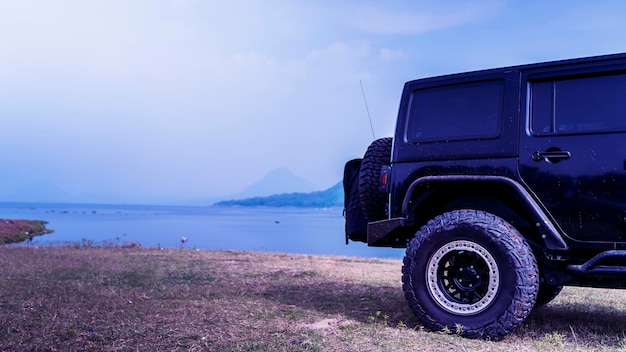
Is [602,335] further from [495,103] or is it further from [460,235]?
[495,103]

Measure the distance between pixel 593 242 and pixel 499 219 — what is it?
2.87 feet

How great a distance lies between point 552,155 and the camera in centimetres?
541

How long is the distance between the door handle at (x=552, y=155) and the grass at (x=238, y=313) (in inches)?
67.3

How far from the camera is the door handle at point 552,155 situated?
5359mm

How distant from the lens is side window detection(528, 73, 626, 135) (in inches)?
209

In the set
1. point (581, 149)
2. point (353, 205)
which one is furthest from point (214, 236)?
point (581, 149)

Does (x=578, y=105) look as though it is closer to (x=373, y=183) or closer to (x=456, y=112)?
(x=456, y=112)

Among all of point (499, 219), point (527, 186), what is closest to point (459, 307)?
point (499, 219)

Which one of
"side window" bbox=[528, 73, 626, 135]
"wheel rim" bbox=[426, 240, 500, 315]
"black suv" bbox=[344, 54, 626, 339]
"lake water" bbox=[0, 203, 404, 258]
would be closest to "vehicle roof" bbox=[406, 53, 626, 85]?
"black suv" bbox=[344, 54, 626, 339]

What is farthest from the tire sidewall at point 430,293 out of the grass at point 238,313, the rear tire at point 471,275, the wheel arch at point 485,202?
the wheel arch at point 485,202

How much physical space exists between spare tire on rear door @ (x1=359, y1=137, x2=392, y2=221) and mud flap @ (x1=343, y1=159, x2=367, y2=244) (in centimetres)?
19

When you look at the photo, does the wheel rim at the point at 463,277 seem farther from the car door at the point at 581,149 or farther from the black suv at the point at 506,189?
the car door at the point at 581,149

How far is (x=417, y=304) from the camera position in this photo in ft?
19.0

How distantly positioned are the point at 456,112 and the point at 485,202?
1029mm
